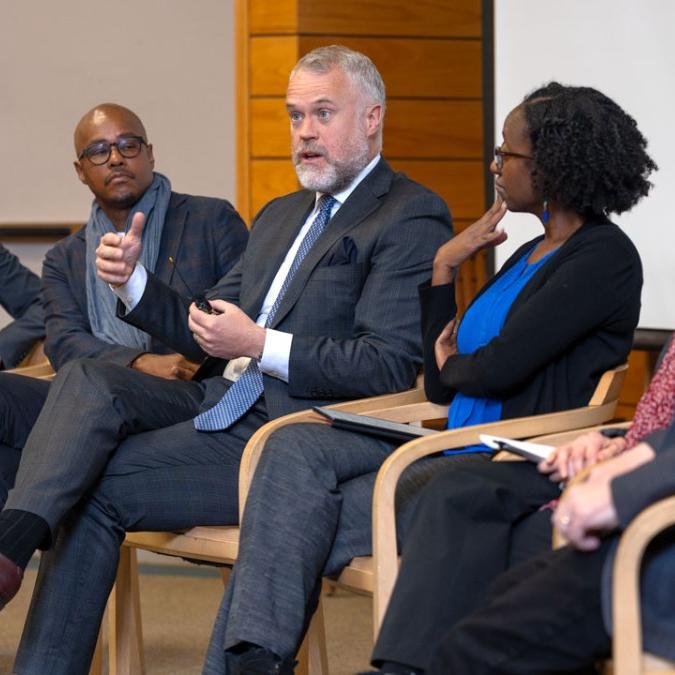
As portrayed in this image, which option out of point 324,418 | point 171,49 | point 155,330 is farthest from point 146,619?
point 171,49

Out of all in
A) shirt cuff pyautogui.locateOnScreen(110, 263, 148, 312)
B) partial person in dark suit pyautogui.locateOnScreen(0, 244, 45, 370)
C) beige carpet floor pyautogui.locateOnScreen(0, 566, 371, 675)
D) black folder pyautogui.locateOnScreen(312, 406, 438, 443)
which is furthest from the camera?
partial person in dark suit pyautogui.locateOnScreen(0, 244, 45, 370)

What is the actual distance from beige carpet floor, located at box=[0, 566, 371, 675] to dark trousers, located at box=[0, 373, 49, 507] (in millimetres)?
641

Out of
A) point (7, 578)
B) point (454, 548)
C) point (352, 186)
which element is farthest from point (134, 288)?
point (454, 548)

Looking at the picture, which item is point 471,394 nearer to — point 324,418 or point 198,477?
point 324,418

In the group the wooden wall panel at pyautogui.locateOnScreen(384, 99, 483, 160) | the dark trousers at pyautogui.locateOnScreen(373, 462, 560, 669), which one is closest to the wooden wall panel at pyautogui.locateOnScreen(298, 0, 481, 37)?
the wooden wall panel at pyautogui.locateOnScreen(384, 99, 483, 160)

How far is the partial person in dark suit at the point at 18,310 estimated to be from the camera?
11.8ft

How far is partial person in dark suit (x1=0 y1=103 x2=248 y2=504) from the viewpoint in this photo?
3.32m

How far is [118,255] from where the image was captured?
2803 millimetres

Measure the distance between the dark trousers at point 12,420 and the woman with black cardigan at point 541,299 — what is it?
979 millimetres

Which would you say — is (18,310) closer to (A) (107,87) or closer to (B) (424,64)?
(A) (107,87)

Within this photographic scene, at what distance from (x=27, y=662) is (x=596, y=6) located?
7.13 feet

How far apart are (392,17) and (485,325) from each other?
2.53m

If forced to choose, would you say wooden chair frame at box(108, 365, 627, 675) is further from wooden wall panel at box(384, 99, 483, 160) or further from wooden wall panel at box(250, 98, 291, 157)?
wooden wall panel at box(384, 99, 483, 160)

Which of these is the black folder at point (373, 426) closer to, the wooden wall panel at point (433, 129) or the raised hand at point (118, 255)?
the raised hand at point (118, 255)
